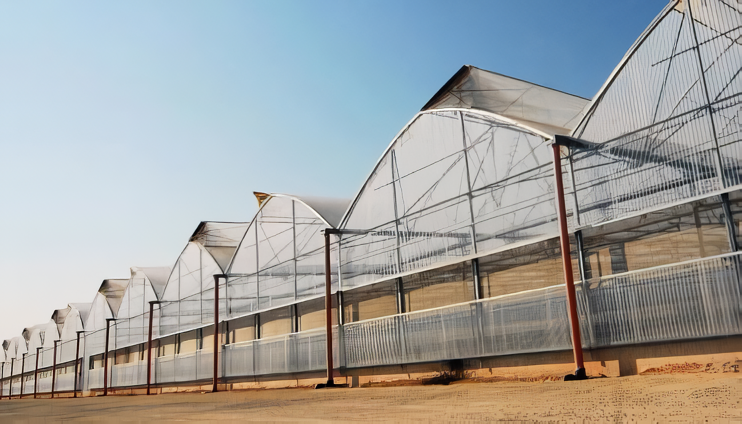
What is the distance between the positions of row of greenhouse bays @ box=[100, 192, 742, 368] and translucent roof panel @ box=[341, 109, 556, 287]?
47 cm

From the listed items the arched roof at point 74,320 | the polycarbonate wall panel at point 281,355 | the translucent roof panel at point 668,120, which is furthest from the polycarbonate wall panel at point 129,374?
the translucent roof panel at point 668,120

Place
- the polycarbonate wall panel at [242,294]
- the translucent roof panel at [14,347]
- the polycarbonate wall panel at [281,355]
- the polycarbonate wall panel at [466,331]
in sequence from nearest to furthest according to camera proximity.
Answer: the polycarbonate wall panel at [466,331], the polycarbonate wall panel at [281,355], the polycarbonate wall panel at [242,294], the translucent roof panel at [14,347]

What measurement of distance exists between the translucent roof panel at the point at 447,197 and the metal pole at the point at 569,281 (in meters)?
1.18

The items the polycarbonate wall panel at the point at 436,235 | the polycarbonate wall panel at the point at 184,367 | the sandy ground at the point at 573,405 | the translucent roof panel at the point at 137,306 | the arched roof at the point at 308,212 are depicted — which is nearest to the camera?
the sandy ground at the point at 573,405

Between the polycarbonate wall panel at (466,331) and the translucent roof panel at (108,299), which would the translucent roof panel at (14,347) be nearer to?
the translucent roof panel at (108,299)

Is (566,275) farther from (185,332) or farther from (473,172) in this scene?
(185,332)

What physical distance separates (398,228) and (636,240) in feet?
29.2

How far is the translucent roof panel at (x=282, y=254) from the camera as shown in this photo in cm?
2717

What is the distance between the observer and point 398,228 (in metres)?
22.3

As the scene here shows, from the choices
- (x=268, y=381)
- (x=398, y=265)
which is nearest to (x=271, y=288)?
(x=268, y=381)

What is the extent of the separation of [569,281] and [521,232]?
2810mm

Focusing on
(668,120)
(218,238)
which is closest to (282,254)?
(218,238)

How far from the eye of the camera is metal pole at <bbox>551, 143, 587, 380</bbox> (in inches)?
585

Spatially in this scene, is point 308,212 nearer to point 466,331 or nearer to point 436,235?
point 436,235
